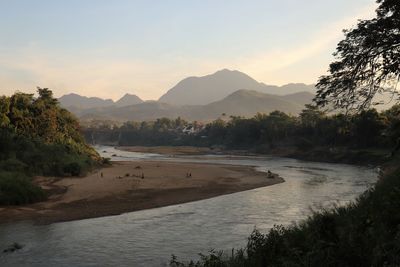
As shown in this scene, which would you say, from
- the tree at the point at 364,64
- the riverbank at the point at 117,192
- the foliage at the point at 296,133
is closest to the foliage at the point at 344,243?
the tree at the point at 364,64

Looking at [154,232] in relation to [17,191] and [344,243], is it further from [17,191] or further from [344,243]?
[344,243]

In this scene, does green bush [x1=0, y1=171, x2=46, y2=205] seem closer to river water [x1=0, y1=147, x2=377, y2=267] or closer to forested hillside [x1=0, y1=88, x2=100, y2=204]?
forested hillside [x1=0, y1=88, x2=100, y2=204]

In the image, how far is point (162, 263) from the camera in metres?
19.2

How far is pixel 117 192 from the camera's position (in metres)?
40.8

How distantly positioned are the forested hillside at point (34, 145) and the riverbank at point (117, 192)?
6.52 ft

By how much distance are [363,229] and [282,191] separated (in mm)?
31316

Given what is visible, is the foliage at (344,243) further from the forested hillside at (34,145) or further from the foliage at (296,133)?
the foliage at (296,133)

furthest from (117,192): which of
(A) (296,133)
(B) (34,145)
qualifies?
(A) (296,133)

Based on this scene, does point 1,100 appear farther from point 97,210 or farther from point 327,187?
point 327,187

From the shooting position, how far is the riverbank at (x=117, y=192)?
3063 cm

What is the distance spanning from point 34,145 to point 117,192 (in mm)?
20677

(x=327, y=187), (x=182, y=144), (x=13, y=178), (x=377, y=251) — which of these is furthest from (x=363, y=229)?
(x=182, y=144)

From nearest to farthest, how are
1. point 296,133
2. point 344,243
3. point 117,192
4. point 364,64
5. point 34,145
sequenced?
point 344,243
point 364,64
point 117,192
point 34,145
point 296,133

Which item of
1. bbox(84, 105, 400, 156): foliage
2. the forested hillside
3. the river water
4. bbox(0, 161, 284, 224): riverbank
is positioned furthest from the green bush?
bbox(84, 105, 400, 156): foliage
